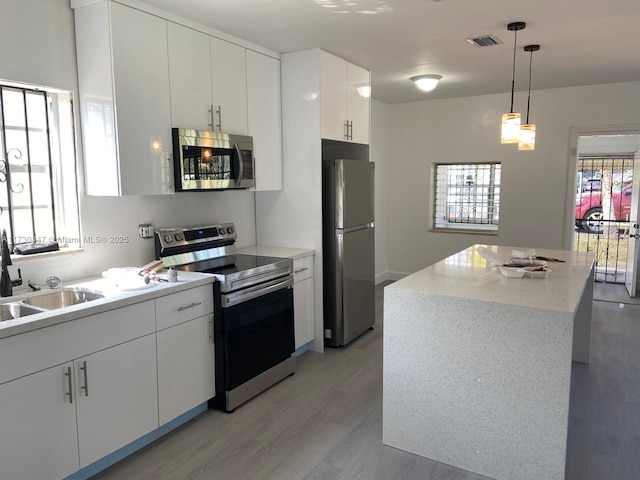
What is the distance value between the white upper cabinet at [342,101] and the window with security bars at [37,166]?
1845 millimetres

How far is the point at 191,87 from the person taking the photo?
3053 millimetres

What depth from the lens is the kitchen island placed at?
2.18 meters

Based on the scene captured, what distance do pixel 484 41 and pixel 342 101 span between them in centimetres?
119

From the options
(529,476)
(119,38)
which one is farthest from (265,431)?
(119,38)

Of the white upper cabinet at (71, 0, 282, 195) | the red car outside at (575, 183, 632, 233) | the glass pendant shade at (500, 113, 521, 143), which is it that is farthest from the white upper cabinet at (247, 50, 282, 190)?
the red car outside at (575, 183, 632, 233)

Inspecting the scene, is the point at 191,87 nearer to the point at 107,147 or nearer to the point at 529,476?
the point at 107,147

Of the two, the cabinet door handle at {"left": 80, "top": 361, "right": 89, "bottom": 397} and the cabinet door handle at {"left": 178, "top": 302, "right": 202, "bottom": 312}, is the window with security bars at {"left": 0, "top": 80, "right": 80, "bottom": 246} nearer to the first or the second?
the cabinet door handle at {"left": 178, "top": 302, "right": 202, "bottom": 312}

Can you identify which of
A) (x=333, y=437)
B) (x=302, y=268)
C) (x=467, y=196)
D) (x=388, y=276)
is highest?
(x=467, y=196)

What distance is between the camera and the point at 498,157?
18.9 feet

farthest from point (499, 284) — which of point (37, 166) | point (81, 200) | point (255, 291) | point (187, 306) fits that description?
point (37, 166)

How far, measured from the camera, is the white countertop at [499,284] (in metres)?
2.29

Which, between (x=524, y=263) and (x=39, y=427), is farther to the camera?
(x=524, y=263)

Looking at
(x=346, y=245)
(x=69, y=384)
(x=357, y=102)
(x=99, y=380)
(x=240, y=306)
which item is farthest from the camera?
(x=357, y=102)

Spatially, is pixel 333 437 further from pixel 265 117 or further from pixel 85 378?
pixel 265 117
